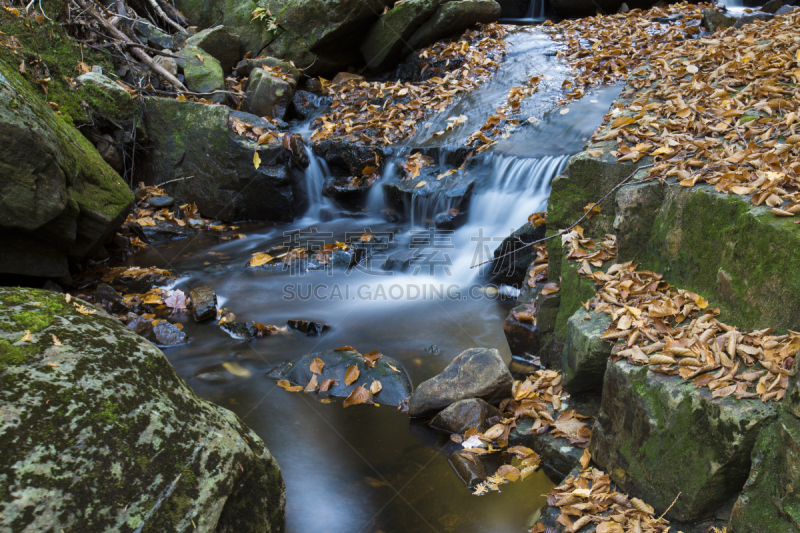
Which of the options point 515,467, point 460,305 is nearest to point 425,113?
point 460,305

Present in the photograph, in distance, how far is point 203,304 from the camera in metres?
5.35

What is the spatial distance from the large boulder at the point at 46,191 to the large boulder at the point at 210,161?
2.18 metres

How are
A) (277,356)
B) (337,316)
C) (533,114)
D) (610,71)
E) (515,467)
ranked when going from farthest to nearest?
1. (610,71)
2. (533,114)
3. (337,316)
4. (277,356)
5. (515,467)

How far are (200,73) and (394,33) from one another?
4.00 metres

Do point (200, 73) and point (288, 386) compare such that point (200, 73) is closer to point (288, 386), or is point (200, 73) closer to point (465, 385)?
point (288, 386)

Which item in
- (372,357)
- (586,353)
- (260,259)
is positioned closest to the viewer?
(586,353)

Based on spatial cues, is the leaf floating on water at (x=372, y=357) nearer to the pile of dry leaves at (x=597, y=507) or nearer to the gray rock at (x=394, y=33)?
the pile of dry leaves at (x=597, y=507)

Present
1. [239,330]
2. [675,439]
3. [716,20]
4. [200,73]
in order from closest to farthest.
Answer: [675,439]
[239,330]
[716,20]
[200,73]

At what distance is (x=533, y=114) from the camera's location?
8.07m

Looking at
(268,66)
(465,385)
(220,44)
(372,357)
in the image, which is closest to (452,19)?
(268,66)

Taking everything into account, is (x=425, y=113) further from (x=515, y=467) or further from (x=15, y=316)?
(x=15, y=316)

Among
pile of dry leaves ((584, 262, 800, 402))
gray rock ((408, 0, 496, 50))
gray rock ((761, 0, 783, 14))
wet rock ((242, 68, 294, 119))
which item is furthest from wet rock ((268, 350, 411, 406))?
gray rock ((761, 0, 783, 14))

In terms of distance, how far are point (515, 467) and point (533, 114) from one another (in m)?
6.31

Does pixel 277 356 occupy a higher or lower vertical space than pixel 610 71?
lower
